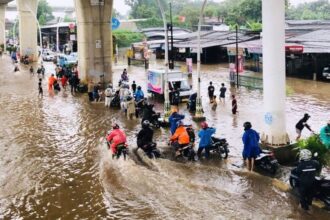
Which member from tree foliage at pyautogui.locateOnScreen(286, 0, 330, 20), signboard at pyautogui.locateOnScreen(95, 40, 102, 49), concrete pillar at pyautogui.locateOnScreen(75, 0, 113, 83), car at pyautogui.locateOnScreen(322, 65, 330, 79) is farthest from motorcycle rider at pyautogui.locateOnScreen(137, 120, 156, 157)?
tree foliage at pyautogui.locateOnScreen(286, 0, 330, 20)

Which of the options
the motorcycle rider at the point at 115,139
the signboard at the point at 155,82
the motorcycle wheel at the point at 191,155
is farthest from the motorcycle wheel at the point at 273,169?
the signboard at the point at 155,82

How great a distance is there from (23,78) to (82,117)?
19173mm

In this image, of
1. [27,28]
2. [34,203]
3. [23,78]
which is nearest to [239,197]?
[34,203]

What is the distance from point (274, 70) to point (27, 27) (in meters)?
45.5

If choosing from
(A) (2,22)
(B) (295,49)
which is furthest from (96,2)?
(A) (2,22)

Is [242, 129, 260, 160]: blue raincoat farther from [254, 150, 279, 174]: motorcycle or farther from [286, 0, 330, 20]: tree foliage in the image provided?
[286, 0, 330, 20]: tree foliage

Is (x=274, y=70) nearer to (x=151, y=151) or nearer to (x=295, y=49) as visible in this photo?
(x=151, y=151)

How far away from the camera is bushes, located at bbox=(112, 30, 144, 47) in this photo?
8394 cm

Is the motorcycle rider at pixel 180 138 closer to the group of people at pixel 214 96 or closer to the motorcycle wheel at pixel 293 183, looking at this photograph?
the motorcycle wheel at pixel 293 183

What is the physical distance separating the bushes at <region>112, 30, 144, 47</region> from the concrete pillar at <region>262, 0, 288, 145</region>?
69682 millimetres

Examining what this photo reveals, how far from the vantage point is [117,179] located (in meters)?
12.9

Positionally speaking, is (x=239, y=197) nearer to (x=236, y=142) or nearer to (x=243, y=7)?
(x=236, y=142)

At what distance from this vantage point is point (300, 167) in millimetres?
10188

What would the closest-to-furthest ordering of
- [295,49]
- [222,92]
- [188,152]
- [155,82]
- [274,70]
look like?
[274,70]
[188,152]
[222,92]
[155,82]
[295,49]
